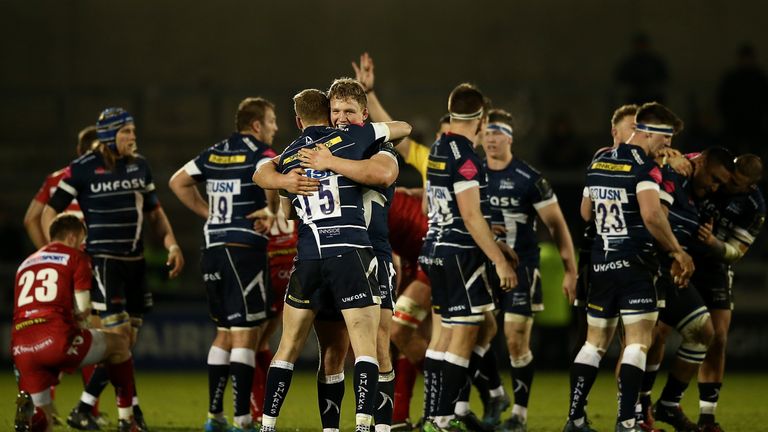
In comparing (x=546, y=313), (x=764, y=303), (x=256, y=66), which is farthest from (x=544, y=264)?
(x=256, y=66)

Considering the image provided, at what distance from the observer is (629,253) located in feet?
27.1

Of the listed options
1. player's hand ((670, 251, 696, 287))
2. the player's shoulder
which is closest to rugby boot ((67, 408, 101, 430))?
player's hand ((670, 251, 696, 287))

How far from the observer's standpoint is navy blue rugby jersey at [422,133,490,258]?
27.3 feet

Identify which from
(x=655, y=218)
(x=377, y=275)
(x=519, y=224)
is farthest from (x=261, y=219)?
(x=655, y=218)

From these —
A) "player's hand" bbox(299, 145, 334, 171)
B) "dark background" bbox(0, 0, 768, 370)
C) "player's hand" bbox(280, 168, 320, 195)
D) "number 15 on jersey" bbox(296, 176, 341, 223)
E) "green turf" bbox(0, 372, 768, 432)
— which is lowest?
"green turf" bbox(0, 372, 768, 432)

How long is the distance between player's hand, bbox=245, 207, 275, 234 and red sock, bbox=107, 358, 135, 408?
139 cm

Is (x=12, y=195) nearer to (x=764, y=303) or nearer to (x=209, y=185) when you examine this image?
(x=209, y=185)

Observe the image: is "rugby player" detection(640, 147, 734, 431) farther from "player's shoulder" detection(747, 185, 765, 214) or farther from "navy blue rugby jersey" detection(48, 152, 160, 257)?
"navy blue rugby jersey" detection(48, 152, 160, 257)

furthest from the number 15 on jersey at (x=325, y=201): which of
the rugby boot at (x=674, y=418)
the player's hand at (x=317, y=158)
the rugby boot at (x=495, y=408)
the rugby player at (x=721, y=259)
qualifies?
the rugby boot at (x=674, y=418)

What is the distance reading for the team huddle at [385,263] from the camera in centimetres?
723

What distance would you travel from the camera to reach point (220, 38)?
770 inches

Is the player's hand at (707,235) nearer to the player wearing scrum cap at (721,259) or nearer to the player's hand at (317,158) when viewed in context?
the player wearing scrum cap at (721,259)

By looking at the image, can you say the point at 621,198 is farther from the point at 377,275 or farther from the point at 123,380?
the point at 123,380

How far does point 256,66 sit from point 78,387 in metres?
7.91
